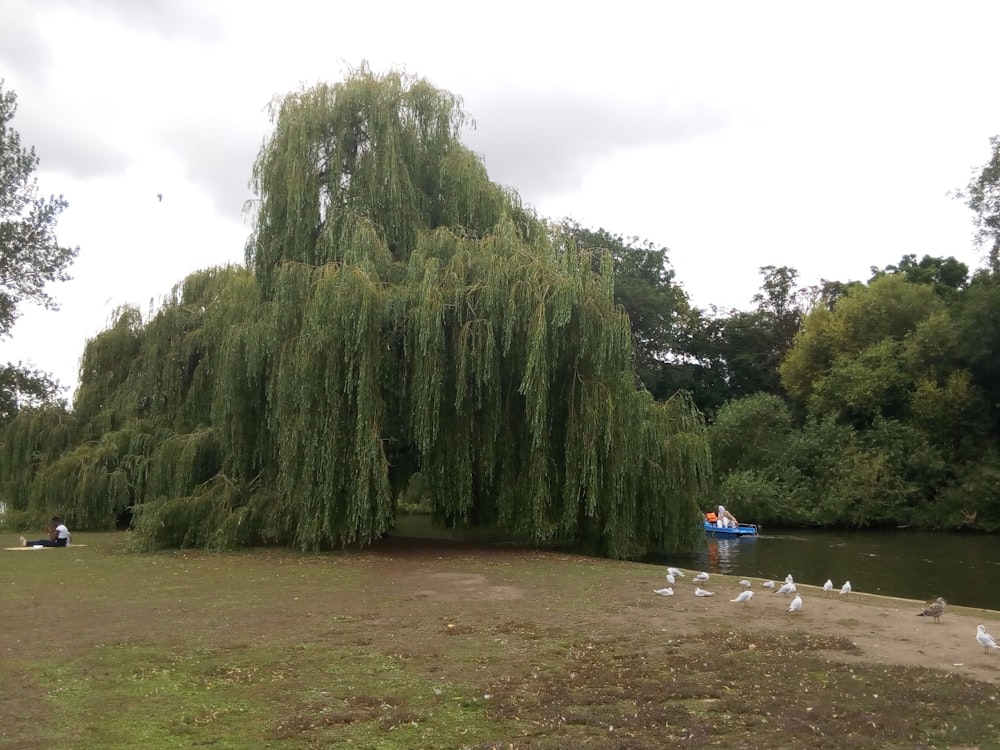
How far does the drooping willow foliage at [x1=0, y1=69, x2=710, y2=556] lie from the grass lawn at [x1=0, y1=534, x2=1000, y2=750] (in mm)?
3838

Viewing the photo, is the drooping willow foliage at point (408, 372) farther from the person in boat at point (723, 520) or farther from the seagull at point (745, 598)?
the person in boat at point (723, 520)

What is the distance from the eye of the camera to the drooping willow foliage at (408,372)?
1694 centimetres

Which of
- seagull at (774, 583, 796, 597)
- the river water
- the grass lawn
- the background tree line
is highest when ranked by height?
the background tree line

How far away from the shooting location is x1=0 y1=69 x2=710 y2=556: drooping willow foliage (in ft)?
55.6

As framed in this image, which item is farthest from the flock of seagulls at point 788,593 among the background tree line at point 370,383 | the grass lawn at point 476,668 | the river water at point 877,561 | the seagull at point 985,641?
the river water at point 877,561

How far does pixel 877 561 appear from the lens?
23906mm

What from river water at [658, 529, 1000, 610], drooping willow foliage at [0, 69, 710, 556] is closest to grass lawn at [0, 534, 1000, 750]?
drooping willow foliage at [0, 69, 710, 556]

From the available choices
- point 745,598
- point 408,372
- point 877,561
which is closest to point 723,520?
point 877,561

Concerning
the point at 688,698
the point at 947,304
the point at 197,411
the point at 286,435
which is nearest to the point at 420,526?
the point at 197,411

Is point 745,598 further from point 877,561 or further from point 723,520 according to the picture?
point 723,520

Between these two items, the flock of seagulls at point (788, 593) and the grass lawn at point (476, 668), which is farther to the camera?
the flock of seagulls at point (788, 593)

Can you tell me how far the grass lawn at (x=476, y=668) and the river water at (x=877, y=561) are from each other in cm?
686

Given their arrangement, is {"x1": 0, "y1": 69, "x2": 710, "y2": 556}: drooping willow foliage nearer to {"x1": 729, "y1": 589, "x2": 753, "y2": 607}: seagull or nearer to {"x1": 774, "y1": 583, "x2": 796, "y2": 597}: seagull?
{"x1": 774, "y1": 583, "x2": 796, "y2": 597}: seagull

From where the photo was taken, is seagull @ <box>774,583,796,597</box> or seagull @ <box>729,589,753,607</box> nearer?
seagull @ <box>729,589,753,607</box>
